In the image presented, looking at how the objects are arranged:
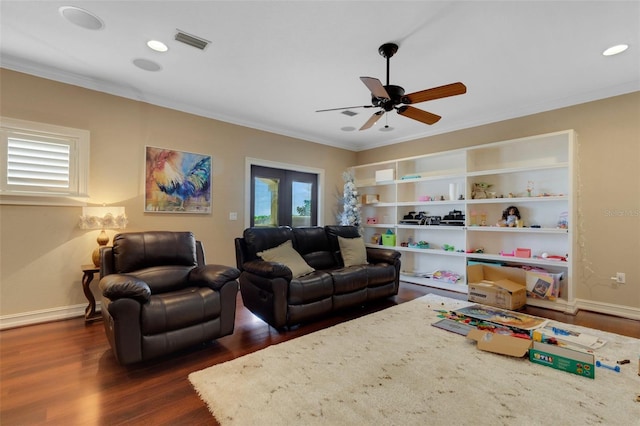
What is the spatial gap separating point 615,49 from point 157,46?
4.26 m

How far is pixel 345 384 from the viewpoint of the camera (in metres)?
2.00

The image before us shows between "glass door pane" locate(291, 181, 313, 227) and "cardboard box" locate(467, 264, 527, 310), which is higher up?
"glass door pane" locate(291, 181, 313, 227)

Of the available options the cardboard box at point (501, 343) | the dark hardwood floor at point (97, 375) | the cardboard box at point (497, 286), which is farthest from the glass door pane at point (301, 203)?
the cardboard box at point (501, 343)

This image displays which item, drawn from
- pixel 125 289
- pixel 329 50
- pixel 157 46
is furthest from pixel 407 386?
pixel 157 46

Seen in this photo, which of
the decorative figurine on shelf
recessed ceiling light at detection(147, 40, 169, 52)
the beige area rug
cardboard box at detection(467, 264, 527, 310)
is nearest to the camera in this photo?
the beige area rug

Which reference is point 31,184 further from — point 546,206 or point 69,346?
point 546,206

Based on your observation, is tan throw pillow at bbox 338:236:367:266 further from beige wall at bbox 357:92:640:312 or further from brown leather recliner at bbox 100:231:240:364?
beige wall at bbox 357:92:640:312

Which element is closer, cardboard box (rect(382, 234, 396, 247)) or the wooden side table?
the wooden side table

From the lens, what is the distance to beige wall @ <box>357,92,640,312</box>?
11.2ft

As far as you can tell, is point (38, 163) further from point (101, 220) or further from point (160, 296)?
point (160, 296)

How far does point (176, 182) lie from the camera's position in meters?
4.09

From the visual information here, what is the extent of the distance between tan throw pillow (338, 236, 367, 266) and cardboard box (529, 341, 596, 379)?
2.06 meters

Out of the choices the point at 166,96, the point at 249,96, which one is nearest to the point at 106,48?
the point at 166,96

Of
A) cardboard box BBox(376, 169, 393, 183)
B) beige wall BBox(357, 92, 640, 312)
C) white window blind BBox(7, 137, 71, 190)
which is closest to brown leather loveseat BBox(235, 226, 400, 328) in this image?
cardboard box BBox(376, 169, 393, 183)
